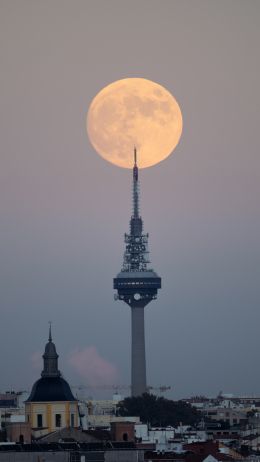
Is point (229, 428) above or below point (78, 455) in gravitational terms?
above

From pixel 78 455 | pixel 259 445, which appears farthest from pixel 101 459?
pixel 259 445

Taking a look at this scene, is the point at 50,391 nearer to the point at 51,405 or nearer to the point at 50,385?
the point at 50,385

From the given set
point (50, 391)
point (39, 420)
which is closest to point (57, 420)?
point (39, 420)

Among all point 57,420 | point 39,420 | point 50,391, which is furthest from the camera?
point 50,391

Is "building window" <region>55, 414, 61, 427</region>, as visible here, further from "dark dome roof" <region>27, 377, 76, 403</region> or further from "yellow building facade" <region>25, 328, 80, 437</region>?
"dark dome roof" <region>27, 377, 76, 403</region>

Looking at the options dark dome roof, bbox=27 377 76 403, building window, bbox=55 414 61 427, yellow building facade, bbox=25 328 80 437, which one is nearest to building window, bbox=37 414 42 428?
yellow building facade, bbox=25 328 80 437

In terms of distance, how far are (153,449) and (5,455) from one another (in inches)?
1141

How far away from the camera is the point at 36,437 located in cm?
14362

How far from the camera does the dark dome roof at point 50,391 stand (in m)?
162

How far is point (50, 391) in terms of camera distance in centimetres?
16350

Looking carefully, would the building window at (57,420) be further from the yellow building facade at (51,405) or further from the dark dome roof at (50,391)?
the dark dome roof at (50,391)

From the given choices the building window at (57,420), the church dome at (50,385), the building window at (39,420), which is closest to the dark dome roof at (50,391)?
the church dome at (50,385)

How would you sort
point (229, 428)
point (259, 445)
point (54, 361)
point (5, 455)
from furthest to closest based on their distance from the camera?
point (229, 428) → point (54, 361) → point (259, 445) → point (5, 455)

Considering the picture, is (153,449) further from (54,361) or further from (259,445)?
(54,361)
